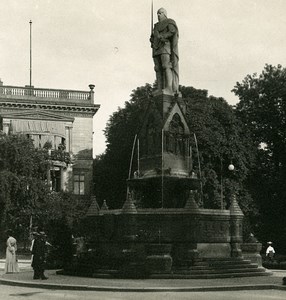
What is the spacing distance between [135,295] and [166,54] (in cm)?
1063

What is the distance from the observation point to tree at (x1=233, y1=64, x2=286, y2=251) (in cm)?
5281

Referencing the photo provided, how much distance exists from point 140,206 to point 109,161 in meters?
35.9

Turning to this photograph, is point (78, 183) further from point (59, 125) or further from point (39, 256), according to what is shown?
point (39, 256)

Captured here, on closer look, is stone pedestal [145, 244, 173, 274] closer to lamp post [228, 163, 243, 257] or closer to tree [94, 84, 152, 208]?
lamp post [228, 163, 243, 257]

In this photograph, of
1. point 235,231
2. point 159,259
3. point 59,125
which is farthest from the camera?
point 59,125

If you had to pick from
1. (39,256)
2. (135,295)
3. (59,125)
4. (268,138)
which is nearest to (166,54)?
(39,256)

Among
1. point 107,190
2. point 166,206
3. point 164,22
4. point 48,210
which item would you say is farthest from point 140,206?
point 107,190

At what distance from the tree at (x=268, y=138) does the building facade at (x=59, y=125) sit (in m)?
17.6

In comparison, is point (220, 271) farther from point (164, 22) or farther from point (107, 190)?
point (107, 190)

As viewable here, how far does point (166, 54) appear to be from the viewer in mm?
25203

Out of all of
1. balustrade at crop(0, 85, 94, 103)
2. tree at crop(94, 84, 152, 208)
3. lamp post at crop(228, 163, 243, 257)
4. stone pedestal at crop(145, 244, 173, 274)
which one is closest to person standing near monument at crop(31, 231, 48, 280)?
stone pedestal at crop(145, 244, 173, 274)

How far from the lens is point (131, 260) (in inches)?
888

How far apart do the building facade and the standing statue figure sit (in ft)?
120

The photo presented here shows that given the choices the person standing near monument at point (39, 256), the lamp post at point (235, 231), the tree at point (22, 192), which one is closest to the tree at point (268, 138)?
the tree at point (22, 192)
